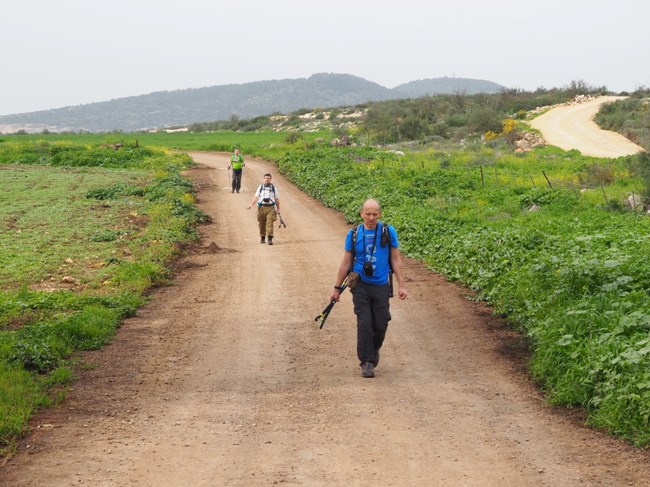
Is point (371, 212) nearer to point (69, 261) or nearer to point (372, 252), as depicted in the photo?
point (372, 252)

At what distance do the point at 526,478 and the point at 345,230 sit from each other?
56.1ft

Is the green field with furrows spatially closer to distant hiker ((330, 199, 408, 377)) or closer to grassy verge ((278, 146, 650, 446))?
grassy verge ((278, 146, 650, 446))

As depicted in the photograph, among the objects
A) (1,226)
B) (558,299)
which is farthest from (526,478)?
(1,226)

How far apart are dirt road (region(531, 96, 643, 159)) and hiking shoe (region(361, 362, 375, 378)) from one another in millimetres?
27300

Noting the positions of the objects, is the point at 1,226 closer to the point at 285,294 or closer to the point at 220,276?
the point at 220,276

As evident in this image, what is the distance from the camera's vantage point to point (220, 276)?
16.5 metres

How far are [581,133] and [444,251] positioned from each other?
1343 inches

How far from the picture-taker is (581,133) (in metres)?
48.5

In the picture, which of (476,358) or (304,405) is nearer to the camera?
(304,405)

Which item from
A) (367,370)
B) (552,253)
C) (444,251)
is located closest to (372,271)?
(367,370)

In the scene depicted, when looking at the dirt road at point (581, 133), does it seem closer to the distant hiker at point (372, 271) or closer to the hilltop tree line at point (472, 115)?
the hilltop tree line at point (472, 115)

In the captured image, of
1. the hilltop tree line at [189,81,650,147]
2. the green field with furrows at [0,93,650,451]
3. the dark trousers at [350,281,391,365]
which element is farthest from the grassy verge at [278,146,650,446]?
the hilltop tree line at [189,81,650,147]

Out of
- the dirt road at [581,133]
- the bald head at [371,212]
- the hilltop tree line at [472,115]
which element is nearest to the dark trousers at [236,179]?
the dirt road at [581,133]

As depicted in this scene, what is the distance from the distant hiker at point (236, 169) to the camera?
31750 millimetres
